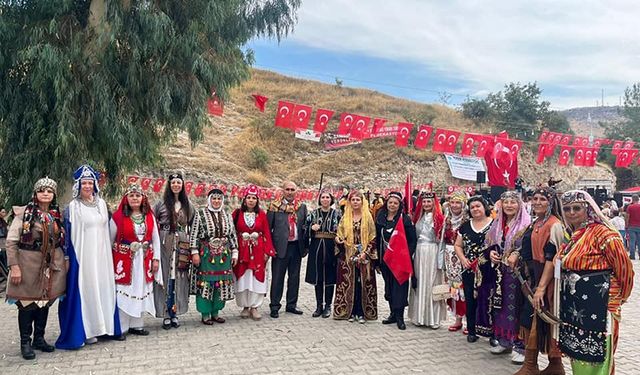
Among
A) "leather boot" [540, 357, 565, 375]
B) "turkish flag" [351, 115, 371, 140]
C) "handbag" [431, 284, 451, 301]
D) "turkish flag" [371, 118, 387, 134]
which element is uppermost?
"turkish flag" [371, 118, 387, 134]

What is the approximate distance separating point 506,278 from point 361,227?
185 centimetres

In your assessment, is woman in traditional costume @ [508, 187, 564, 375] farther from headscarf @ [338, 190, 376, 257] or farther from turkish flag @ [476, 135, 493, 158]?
turkish flag @ [476, 135, 493, 158]

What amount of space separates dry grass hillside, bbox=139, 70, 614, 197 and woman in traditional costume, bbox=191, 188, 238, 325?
12.5 m

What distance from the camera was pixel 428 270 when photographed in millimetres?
5777

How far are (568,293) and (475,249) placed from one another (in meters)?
1.37

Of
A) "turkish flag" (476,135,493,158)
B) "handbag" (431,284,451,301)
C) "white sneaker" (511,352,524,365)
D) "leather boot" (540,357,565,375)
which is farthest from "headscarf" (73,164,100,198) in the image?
"turkish flag" (476,135,493,158)

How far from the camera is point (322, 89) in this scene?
121ft

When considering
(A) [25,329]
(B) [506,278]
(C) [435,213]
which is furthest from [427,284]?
(A) [25,329]

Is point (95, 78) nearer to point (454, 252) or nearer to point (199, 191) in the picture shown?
point (454, 252)

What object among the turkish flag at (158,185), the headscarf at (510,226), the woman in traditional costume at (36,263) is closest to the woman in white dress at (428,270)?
the headscarf at (510,226)

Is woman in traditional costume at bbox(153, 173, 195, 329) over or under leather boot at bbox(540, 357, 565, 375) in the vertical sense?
over

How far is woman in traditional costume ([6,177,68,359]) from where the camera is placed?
441cm

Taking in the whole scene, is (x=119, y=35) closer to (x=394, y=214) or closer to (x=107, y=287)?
(x=107, y=287)

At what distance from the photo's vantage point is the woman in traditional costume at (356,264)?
588cm
